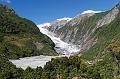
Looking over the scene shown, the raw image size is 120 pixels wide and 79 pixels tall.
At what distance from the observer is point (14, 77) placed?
279 feet

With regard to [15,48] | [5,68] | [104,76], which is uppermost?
[15,48]

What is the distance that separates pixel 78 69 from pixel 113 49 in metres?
16.9

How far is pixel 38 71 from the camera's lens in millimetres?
88062

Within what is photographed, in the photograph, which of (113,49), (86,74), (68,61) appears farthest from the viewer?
(113,49)

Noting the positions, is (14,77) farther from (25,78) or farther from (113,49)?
(113,49)

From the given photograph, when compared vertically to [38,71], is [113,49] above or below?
above

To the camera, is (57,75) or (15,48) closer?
(57,75)

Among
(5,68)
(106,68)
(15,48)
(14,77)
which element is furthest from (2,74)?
(15,48)

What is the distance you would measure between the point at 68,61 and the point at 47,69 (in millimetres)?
7147

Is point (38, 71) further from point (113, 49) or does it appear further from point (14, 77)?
point (113, 49)

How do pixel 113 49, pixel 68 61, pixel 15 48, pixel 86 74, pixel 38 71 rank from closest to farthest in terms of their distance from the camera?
pixel 86 74 < pixel 38 71 < pixel 68 61 < pixel 113 49 < pixel 15 48

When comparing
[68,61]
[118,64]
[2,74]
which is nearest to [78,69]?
[68,61]

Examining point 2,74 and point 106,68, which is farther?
point 106,68

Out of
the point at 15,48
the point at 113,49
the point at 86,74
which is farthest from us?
the point at 15,48
